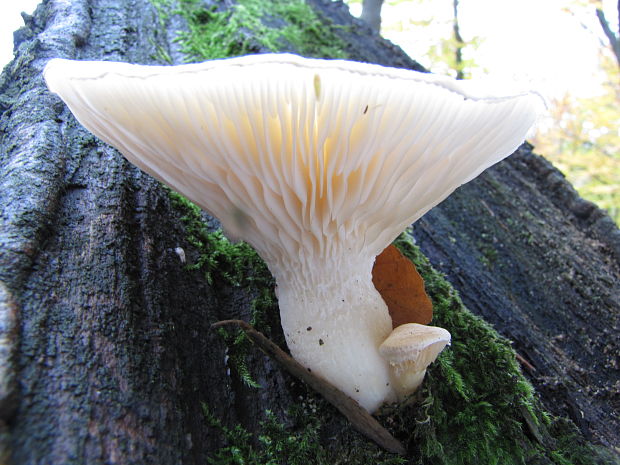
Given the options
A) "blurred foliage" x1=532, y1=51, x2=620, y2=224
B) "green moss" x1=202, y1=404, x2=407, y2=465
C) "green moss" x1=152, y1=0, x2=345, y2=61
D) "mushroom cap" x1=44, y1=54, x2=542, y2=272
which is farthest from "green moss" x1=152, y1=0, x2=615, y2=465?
"blurred foliage" x1=532, y1=51, x2=620, y2=224

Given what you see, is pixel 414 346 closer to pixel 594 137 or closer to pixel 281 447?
pixel 281 447

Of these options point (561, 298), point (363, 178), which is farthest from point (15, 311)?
point (561, 298)

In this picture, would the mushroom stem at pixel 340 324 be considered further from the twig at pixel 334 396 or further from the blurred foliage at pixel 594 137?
the blurred foliage at pixel 594 137

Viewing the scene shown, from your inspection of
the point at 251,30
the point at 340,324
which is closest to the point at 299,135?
the point at 340,324

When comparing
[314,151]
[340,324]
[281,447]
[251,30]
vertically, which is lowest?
[281,447]

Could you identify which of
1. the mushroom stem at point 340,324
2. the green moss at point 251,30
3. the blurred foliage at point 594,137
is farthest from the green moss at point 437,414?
the blurred foliage at point 594,137

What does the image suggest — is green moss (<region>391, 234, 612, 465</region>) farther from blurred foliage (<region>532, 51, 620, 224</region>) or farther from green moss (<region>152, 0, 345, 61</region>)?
blurred foliage (<region>532, 51, 620, 224</region>)

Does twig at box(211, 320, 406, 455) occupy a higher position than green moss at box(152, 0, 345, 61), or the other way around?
green moss at box(152, 0, 345, 61)

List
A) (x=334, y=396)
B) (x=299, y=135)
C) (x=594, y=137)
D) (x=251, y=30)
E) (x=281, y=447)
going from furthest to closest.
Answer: (x=594, y=137) < (x=251, y=30) < (x=334, y=396) < (x=281, y=447) < (x=299, y=135)
